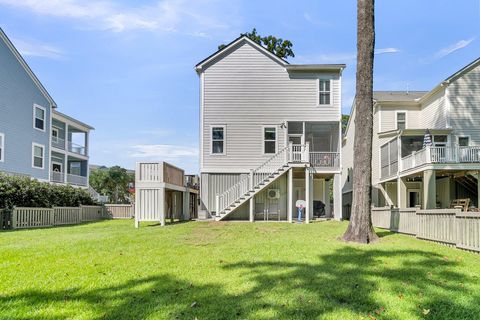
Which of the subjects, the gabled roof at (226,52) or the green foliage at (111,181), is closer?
the gabled roof at (226,52)

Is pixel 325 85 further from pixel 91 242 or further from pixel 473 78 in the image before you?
pixel 91 242

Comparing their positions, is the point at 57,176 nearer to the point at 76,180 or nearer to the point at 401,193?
the point at 76,180

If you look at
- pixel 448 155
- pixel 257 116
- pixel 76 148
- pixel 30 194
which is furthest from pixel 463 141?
pixel 76 148

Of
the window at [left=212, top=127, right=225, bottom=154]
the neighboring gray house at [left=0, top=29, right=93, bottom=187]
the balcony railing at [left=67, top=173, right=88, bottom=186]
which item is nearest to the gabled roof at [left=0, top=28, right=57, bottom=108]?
the neighboring gray house at [left=0, top=29, right=93, bottom=187]

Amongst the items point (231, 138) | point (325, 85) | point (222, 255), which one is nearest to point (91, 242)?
point (222, 255)

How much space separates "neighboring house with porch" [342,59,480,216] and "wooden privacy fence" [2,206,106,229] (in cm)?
1732

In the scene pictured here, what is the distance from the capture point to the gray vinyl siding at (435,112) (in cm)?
2011

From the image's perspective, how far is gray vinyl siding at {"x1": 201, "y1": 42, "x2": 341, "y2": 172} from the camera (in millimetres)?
19016

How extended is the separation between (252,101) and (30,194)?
11.6 meters

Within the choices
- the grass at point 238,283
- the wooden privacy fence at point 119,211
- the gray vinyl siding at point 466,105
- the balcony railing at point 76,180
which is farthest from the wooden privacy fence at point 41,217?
the gray vinyl siding at point 466,105

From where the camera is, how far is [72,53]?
16.9 m

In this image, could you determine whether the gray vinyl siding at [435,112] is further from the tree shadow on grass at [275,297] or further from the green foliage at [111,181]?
the green foliage at [111,181]

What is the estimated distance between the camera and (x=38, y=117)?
2445 cm

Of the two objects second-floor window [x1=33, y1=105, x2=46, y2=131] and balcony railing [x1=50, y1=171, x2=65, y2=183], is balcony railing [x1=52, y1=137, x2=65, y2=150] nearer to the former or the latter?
balcony railing [x1=50, y1=171, x2=65, y2=183]
